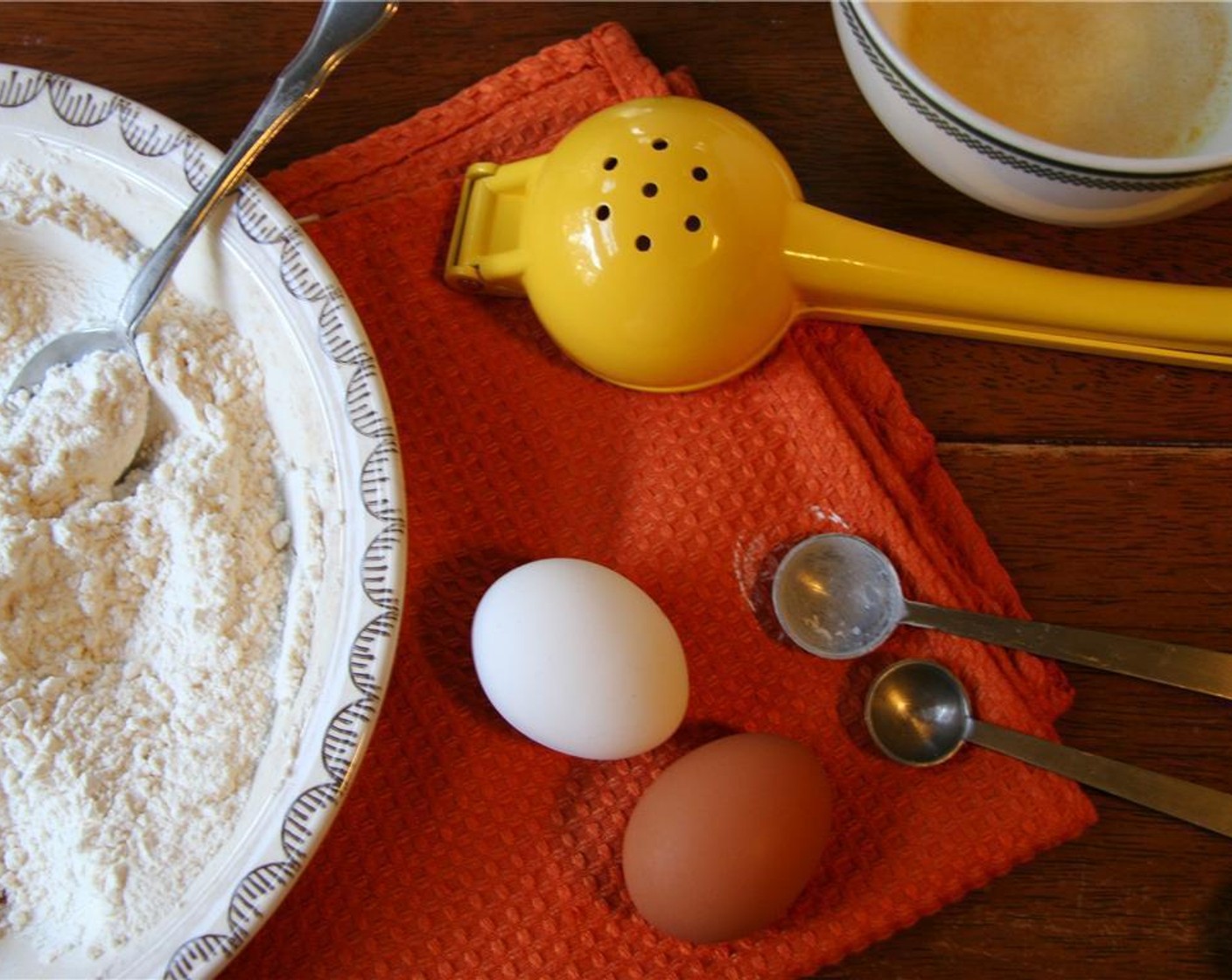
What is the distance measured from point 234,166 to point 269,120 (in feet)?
0.13

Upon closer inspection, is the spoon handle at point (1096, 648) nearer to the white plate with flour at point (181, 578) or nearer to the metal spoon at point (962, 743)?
the metal spoon at point (962, 743)

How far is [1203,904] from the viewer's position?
0.59m

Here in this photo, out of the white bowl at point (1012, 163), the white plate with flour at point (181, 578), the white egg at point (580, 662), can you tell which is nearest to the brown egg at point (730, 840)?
the white egg at point (580, 662)

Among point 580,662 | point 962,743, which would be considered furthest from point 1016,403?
point 580,662

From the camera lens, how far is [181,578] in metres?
0.58

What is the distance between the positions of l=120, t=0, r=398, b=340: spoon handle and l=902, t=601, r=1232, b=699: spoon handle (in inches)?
17.4

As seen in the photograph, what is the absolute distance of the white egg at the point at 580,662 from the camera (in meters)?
0.54

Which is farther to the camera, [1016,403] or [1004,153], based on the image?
[1016,403]

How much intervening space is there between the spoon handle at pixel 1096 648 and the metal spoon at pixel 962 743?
0.03 metres

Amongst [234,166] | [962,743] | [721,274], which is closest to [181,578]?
[234,166]

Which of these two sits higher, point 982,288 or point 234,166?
point 234,166

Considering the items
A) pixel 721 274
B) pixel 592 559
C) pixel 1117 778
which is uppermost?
pixel 721 274

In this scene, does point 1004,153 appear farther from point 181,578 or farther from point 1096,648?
point 181,578

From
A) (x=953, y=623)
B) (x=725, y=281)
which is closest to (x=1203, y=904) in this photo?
(x=953, y=623)
